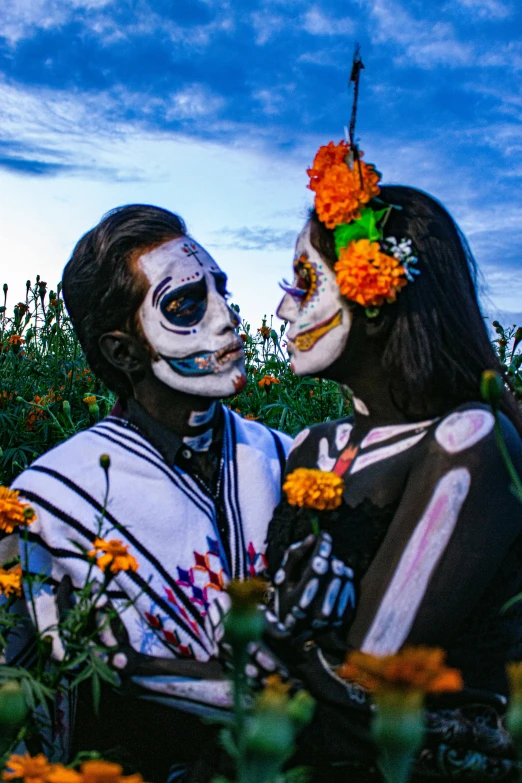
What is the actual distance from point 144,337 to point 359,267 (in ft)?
2.31

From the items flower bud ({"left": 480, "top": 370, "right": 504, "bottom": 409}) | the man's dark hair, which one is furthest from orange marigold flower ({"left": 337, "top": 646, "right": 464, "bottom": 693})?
the man's dark hair

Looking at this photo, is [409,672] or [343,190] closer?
[409,672]

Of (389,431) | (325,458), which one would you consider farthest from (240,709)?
(325,458)

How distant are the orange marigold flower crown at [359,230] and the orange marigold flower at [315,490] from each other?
41 cm

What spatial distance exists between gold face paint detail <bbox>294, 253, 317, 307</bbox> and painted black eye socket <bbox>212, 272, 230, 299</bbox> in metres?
0.34

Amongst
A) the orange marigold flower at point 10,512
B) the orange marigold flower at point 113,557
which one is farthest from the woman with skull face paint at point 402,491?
the orange marigold flower at point 10,512

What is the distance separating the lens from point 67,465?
2.43 m

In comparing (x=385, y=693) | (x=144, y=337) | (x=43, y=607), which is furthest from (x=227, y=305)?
(x=385, y=693)

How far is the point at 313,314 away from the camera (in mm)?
2197

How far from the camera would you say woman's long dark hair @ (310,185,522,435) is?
6.86ft

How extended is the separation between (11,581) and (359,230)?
1.18m

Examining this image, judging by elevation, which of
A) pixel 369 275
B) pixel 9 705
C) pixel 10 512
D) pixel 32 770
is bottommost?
pixel 32 770

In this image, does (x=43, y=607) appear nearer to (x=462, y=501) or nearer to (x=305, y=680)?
(x=305, y=680)

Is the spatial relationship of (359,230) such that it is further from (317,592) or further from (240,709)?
(240,709)
